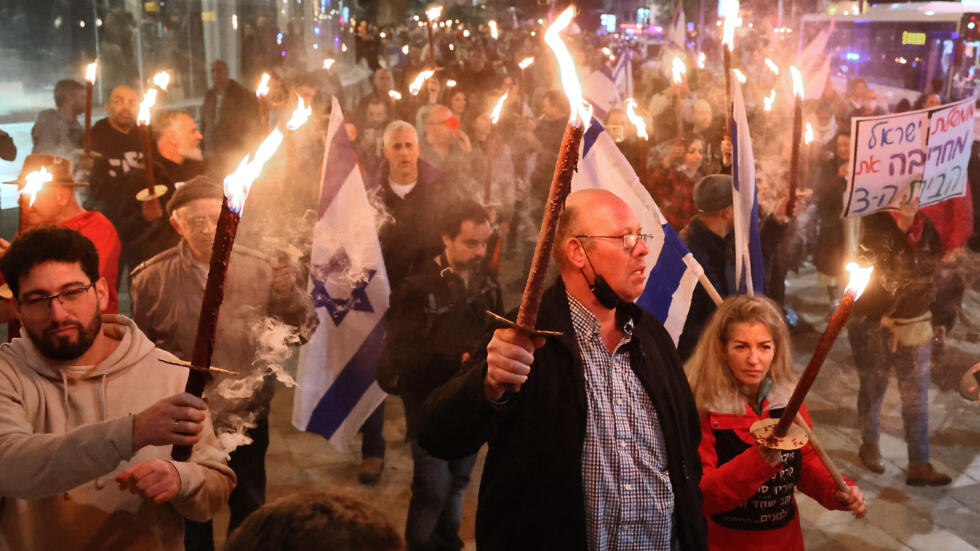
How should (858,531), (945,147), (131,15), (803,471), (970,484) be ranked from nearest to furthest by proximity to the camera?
(803,471)
(858,531)
(970,484)
(945,147)
(131,15)

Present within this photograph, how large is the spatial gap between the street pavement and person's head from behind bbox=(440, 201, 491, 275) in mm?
1513

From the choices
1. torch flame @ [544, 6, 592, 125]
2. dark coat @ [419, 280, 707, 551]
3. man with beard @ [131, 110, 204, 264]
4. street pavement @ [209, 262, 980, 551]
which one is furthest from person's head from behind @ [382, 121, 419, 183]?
torch flame @ [544, 6, 592, 125]

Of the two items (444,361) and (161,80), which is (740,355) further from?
(161,80)

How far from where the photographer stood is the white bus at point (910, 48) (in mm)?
17750

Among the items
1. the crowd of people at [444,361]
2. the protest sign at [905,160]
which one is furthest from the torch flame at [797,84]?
the protest sign at [905,160]

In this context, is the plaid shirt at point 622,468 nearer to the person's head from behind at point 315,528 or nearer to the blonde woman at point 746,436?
the blonde woman at point 746,436

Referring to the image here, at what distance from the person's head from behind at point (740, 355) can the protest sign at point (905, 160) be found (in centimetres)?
251

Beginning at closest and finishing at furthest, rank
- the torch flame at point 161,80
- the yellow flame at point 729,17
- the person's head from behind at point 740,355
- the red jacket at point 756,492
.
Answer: the red jacket at point 756,492 < the person's head from behind at point 740,355 < the yellow flame at point 729,17 < the torch flame at point 161,80

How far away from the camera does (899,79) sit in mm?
19844

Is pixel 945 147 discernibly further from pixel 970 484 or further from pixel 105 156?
pixel 105 156

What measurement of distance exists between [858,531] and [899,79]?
1726cm

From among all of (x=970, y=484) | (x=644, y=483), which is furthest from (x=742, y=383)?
(x=970, y=484)

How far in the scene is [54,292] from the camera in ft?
8.13

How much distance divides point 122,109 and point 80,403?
17.1 feet
